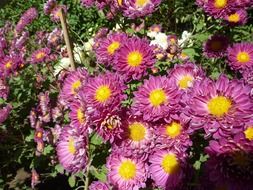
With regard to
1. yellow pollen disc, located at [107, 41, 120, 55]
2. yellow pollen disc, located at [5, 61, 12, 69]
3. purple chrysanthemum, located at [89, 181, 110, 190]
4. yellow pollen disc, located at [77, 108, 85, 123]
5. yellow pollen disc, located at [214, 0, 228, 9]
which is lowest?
purple chrysanthemum, located at [89, 181, 110, 190]

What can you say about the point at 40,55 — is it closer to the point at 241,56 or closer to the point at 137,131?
the point at 241,56

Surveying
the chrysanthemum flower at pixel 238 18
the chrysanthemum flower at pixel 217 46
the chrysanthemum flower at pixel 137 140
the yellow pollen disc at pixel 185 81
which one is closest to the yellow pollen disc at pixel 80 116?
the chrysanthemum flower at pixel 137 140

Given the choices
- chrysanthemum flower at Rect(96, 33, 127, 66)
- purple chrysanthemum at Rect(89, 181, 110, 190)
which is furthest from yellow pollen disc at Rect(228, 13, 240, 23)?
purple chrysanthemum at Rect(89, 181, 110, 190)

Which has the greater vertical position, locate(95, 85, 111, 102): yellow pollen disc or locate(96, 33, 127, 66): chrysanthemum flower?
locate(96, 33, 127, 66): chrysanthemum flower

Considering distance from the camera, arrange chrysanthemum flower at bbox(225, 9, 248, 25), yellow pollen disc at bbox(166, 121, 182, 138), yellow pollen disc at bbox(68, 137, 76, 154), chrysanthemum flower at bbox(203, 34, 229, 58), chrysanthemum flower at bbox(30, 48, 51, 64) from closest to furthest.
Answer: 1. yellow pollen disc at bbox(166, 121, 182, 138)
2. yellow pollen disc at bbox(68, 137, 76, 154)
3. chrysanthemum flower at bbox(203, 34, 229, 58)
4. chrysanthemum flower at bbox(225, 9, 248, 25)
5. chrysanthemum flower at bbox(30, 48, 51, 64)

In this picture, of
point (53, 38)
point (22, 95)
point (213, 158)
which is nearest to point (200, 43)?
point (53, 38)

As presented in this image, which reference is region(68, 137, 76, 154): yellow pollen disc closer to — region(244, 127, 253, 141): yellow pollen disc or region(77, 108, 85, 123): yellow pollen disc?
region(77, 108, 85, 123): yellow pollen disc

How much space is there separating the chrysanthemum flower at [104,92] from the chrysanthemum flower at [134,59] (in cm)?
8

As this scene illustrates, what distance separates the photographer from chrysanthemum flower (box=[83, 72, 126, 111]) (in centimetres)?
139

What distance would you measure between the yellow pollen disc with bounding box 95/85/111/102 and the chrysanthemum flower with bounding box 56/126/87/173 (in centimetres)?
17

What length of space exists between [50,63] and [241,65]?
48.5 inches

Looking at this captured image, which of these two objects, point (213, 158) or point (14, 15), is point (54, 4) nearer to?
point (213, 158)

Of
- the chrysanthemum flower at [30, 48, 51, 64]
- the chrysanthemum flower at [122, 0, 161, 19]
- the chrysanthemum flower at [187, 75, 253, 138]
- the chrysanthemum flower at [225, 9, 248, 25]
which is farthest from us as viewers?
the chrysanthemum flower at [30, 48, 51, 64]

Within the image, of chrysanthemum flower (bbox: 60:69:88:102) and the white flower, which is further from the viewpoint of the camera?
the white flower
